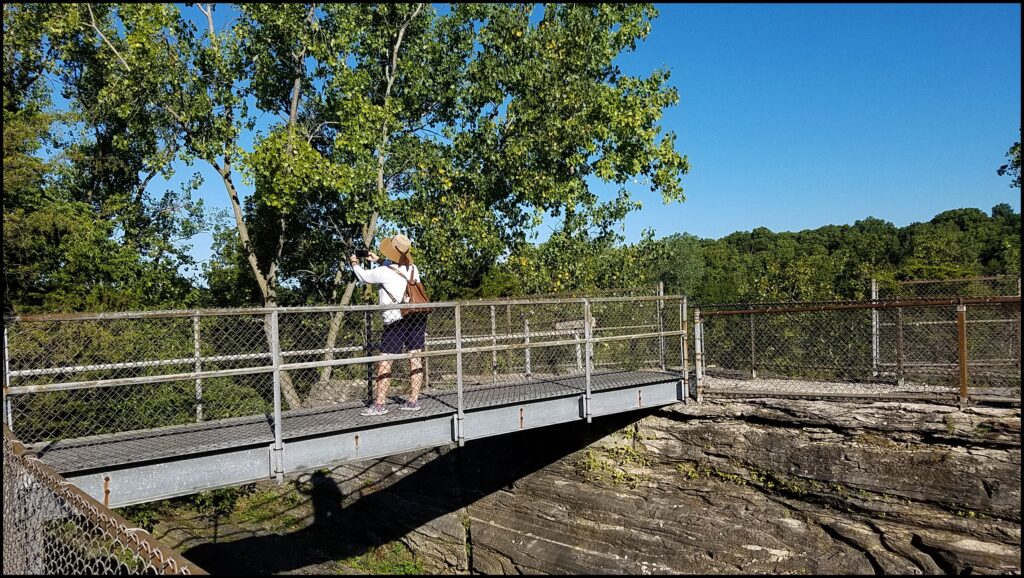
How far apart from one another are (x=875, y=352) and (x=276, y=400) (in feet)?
29.1

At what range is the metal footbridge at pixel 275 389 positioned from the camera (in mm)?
5684

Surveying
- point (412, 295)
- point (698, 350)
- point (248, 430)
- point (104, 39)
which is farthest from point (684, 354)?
point (104, 39)

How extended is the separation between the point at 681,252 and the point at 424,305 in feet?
125

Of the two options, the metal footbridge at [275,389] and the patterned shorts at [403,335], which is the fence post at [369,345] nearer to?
the metal footbridge at [275,389]

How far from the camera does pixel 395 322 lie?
6957 millimetres

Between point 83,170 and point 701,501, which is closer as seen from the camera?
point 701,501

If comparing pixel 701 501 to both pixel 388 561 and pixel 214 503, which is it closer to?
pixel 388 561

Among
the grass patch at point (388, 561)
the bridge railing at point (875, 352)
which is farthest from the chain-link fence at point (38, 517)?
the bridge railing at point (875, 352)

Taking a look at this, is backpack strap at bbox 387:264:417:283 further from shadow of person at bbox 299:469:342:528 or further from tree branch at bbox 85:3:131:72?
tree branch at bbox 85:3:131:72

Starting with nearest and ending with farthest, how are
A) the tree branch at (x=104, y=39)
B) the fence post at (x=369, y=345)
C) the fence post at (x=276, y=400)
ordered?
the fence post at (x=276, y=400)
the fence post at (x=369, y=345)
the tree branch at (x=104, y=39)

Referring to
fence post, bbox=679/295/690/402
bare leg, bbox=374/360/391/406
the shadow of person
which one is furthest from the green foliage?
fence post, bbox=679/295/690/402

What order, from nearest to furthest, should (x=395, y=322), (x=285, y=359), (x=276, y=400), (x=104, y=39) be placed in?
1. (x=276, y=400)
2. (x=395, y=322)
3. (x=285, y=359)
4. (x=104, y=39)

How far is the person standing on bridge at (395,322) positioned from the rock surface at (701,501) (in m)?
3.67

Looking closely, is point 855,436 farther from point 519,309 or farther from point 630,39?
point 630,39
